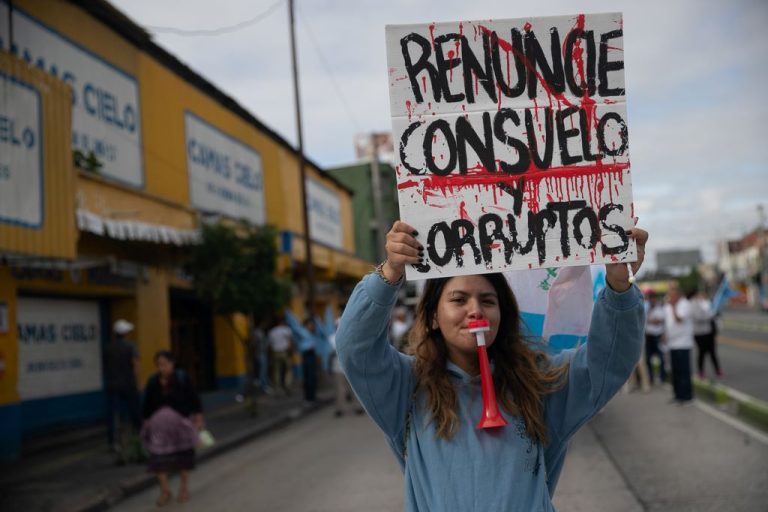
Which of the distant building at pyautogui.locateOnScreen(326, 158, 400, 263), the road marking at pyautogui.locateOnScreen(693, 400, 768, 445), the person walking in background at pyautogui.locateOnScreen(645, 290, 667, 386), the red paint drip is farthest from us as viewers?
the distant building at pyautogui.locateOnScreen(326, 158, 400, 263)

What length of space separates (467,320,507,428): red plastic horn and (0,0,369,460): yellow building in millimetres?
7943

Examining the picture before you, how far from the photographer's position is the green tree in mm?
15680

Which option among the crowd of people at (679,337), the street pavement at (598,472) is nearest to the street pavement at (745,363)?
the crowd of people at (679,337)

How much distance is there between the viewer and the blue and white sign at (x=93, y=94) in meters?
13.1

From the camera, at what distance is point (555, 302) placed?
3199 mm

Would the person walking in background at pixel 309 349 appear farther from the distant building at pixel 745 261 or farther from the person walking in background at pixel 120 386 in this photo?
the distant building at pixel 745 261

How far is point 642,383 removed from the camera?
50.1 feet

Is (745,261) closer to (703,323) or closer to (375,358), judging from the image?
(703,323)

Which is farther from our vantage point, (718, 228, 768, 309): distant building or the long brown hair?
(718, 228, 768, 309): distant building

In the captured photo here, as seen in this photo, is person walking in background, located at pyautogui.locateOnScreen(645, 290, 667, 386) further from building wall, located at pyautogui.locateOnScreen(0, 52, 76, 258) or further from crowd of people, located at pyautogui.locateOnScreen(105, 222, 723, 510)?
crowd of people, located at pyautogui.locateOnScreen(105, 222, 723, 510)

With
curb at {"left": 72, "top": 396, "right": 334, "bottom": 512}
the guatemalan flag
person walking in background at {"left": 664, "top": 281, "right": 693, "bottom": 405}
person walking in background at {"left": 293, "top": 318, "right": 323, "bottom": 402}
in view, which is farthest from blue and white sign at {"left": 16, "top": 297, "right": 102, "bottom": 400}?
the guatemalan flag

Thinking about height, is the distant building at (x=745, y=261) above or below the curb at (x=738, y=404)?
above

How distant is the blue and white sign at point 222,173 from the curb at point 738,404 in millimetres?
9904

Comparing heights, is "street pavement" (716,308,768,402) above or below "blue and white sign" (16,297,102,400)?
below
